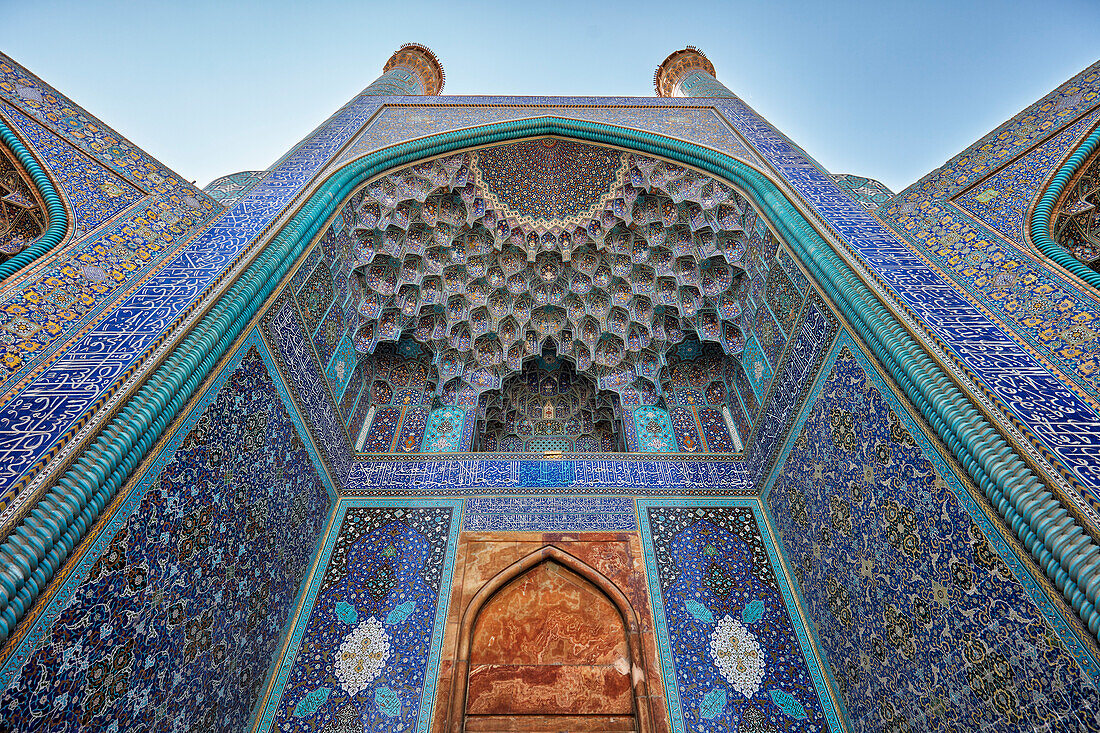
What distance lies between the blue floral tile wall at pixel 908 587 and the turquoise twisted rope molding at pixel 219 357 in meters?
0.20

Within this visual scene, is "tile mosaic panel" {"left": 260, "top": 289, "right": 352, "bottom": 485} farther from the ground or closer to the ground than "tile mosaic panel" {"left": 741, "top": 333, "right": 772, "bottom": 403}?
closer to the ground

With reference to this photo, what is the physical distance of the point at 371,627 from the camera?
3.92 meters

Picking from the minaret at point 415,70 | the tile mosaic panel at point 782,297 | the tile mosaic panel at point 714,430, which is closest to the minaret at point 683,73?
the minaret at point 415,70

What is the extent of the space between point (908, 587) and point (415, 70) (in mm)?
9661

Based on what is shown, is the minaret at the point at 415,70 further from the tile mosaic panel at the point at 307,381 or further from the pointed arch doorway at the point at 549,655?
the pointed arch doorway at the point at 549,655

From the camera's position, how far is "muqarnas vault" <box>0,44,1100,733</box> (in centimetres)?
247

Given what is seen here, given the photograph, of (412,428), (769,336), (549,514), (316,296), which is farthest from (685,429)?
(316,296)

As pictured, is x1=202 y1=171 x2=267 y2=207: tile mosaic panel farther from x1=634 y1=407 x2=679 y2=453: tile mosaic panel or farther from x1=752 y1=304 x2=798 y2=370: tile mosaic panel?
x1=752 y1=304 x2=798 y2=370: tile mosaic panel

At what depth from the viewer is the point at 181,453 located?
300 cm

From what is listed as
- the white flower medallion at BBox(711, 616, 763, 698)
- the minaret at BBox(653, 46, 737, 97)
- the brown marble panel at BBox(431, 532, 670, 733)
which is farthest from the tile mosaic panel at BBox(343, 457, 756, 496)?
the minaret at BBox(653, 46, 737, 97)

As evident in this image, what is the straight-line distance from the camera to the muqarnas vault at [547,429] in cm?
247

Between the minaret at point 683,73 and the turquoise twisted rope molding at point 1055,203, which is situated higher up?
the minaret at point 683,73

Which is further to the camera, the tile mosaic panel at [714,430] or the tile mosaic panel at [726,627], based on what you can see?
the tile mosaic panel at [714,430]

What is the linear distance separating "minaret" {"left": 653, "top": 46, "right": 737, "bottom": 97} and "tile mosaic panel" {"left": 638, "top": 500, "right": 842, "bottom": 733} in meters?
6.39
